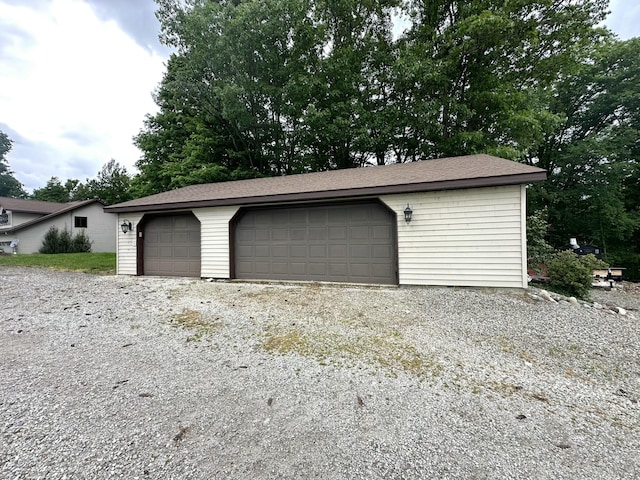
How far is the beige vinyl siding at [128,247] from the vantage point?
353 inches

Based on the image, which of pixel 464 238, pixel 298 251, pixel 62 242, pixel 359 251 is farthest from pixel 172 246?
pixel 62 242

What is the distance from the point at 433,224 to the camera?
614cm

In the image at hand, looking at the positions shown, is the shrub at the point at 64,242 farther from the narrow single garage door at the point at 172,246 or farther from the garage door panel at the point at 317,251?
the garage door panel at the point at 317,251

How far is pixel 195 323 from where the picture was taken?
13.5ft

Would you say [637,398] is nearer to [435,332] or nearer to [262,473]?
[435,332]

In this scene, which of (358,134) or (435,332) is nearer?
(435,332)

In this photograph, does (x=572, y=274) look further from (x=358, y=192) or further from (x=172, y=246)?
(x=172, y=246)

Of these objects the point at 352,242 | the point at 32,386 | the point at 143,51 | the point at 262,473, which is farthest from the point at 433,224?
the point at 143,51

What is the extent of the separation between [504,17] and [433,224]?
904 cm

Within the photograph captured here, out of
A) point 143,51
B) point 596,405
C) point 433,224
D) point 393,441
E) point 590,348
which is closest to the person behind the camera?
point 393,441

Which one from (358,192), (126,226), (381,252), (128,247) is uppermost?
(358,192)

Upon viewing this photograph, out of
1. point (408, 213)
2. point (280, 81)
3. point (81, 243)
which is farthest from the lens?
point (81, 243)

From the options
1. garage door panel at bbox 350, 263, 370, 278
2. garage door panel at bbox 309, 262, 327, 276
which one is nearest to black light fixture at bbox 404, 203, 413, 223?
garage door panel at bbox 350, 263, 370, 278

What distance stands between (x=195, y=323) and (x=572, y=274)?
7.77 metres
